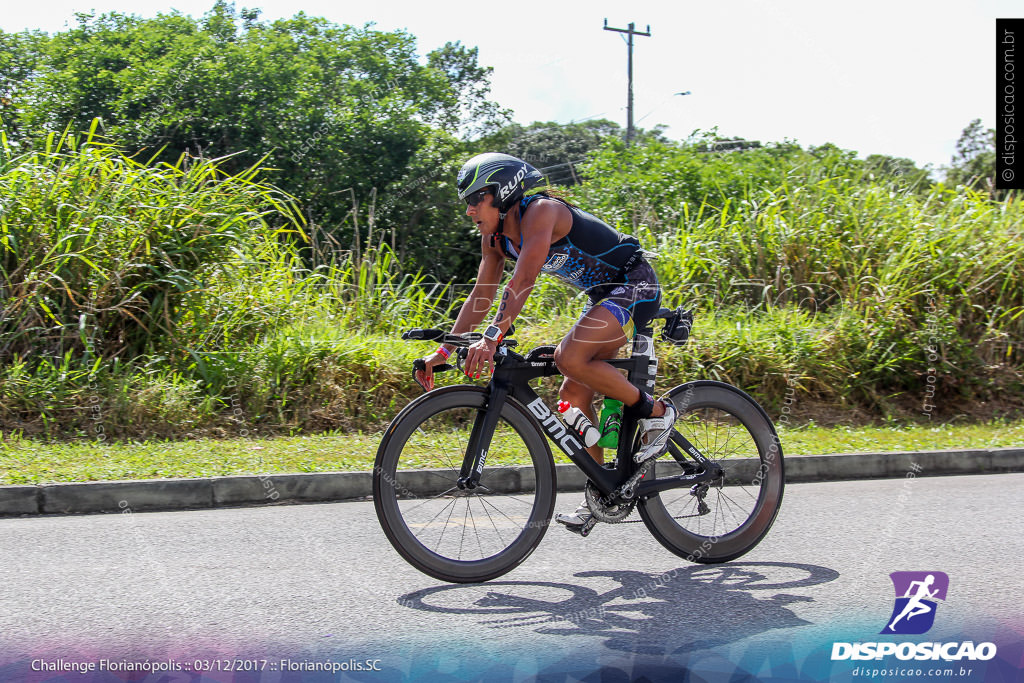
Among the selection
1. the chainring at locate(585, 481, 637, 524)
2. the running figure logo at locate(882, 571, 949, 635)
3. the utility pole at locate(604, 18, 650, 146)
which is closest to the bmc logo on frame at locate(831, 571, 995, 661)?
the running figure logo at locate(882, 571, 949, 635)

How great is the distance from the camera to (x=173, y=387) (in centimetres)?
793

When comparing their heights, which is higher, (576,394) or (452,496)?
(576,394)

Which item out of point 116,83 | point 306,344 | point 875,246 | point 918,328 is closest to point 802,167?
point 875,246

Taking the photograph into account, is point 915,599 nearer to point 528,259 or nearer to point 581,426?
point 581,426

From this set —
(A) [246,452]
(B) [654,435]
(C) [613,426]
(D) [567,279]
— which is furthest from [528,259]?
(A) [246,452]

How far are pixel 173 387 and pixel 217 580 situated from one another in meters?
3.97

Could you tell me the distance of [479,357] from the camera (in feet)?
12.9

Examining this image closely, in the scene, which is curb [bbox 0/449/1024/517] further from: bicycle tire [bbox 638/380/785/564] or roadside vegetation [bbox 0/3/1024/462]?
bicycle tire [bbox 638/380/785/564]

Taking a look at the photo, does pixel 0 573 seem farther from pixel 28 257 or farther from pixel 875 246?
pixel 875 246

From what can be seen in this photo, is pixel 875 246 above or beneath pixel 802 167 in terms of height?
beneath

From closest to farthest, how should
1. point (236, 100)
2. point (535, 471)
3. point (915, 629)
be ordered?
point (915, 629), point (535, 471), point (236, 100)

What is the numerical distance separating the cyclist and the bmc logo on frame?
1.23 m

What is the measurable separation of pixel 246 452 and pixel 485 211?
375 centimetres

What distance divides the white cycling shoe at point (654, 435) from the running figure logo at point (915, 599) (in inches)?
47.7
